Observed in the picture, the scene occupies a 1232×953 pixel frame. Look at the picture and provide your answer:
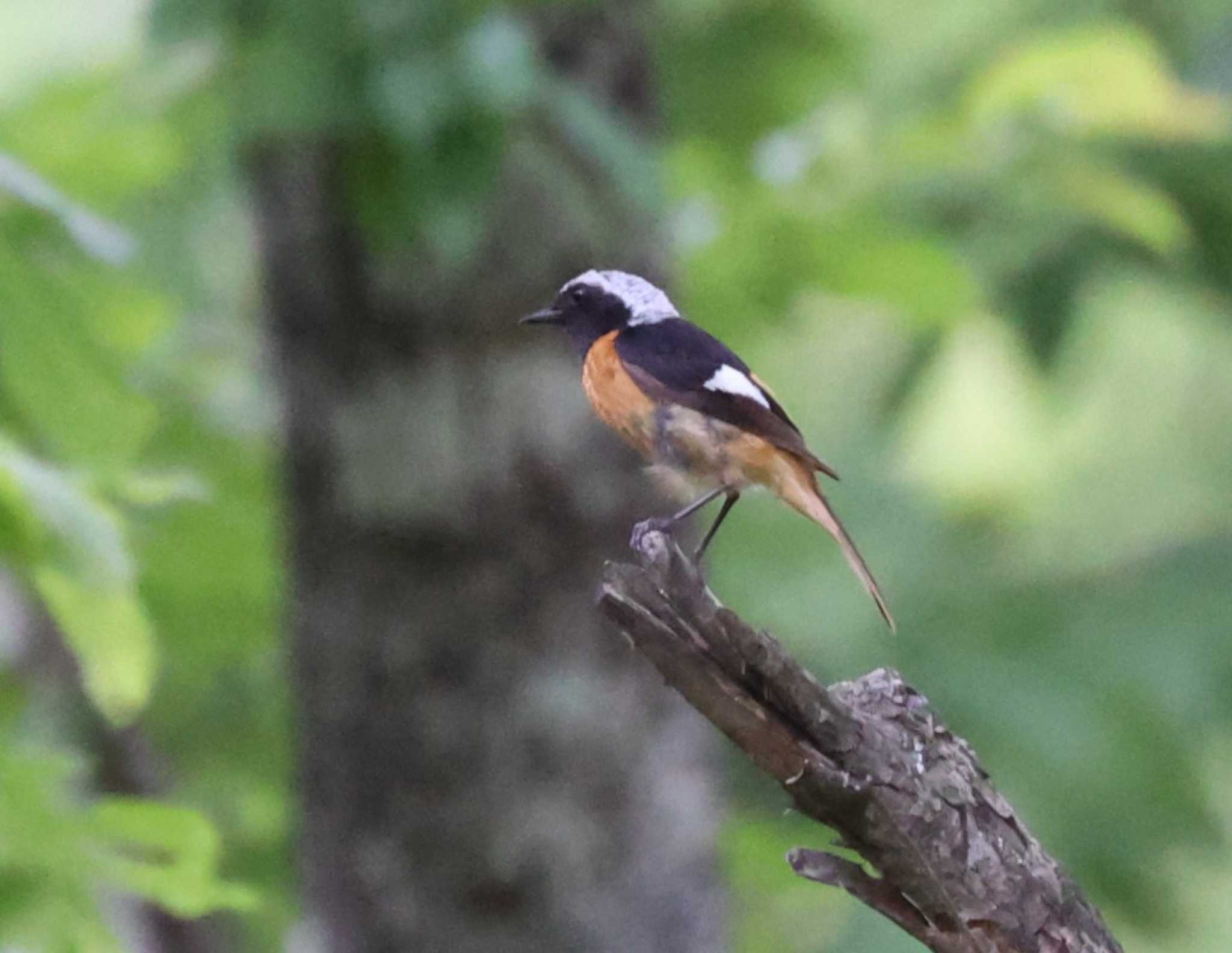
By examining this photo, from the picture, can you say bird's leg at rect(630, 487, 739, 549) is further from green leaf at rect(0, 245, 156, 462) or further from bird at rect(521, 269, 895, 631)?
green leaf at rect(0, 245, 156, 462)

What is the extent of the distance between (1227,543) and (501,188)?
3125mm

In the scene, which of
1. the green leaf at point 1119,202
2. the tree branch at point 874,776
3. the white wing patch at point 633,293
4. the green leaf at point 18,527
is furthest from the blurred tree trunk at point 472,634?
the tree branch at point 874,776

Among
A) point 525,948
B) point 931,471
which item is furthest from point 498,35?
point 931,471

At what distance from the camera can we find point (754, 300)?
5.19 meters

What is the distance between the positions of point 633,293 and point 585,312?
9 cm

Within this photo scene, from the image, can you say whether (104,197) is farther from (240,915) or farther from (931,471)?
(931,471)

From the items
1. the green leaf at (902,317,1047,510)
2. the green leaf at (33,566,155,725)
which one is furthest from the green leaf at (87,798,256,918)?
the green leaf at (902,317,1047,510)

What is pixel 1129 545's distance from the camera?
9.07m

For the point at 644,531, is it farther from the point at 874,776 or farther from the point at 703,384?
the point at 874,776

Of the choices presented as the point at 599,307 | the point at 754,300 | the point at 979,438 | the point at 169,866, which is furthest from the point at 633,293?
the point at 979,438

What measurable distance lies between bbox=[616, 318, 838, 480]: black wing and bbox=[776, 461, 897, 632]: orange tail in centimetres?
4

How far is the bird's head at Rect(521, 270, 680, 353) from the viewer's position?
2.76m

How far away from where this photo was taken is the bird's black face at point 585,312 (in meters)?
2.77

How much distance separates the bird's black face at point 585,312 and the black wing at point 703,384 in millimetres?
257
